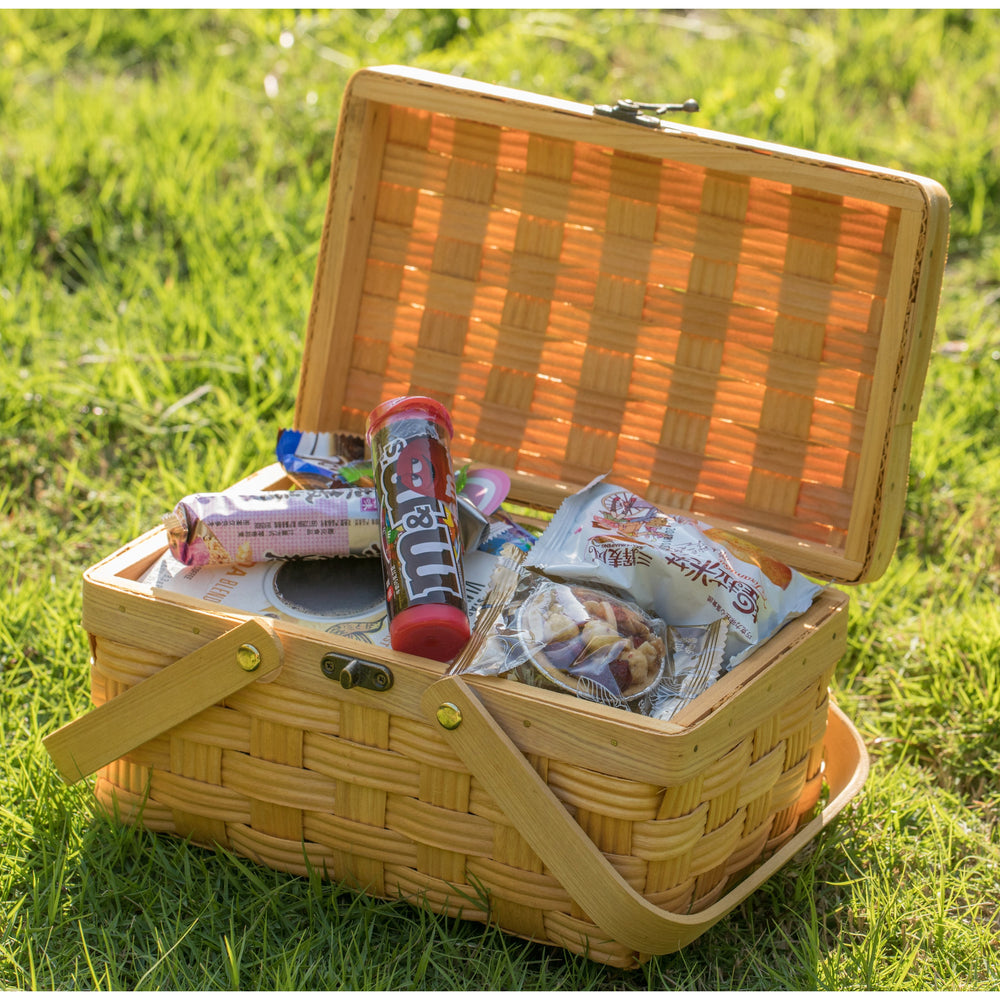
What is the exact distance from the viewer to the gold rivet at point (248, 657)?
1465 millimetres

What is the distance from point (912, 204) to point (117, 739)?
1.23 m

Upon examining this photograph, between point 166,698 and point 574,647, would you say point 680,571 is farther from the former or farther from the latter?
point 166,698

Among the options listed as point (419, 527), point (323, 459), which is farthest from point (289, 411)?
point (419, 527)

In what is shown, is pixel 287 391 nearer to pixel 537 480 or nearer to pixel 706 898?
pixel 537 480

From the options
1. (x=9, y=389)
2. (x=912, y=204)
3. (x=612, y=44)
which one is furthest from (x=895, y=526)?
(x=612, y=44)

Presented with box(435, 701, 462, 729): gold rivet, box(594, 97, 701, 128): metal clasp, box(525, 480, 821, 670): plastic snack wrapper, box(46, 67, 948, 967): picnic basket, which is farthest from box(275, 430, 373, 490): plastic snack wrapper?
box(594, 97, 701, 128): metal clasp

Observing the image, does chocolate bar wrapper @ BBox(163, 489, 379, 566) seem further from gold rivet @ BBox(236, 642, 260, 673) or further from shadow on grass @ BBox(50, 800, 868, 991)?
shadow on grass @ BBox(50, 800, 868, 991)

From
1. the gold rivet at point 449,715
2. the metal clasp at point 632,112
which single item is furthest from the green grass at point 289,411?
the metal clasp at point 632,112

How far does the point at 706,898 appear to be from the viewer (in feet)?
4.94

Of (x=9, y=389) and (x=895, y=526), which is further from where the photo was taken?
(x=9, y=389)

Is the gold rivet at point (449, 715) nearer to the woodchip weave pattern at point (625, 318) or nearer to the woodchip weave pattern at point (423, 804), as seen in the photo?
the woodchip weave pattern at point (423, 804)

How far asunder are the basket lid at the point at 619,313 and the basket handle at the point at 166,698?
57 centimetres

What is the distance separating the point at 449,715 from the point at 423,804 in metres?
0.15

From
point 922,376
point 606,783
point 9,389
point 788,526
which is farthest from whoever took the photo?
point 9,389
